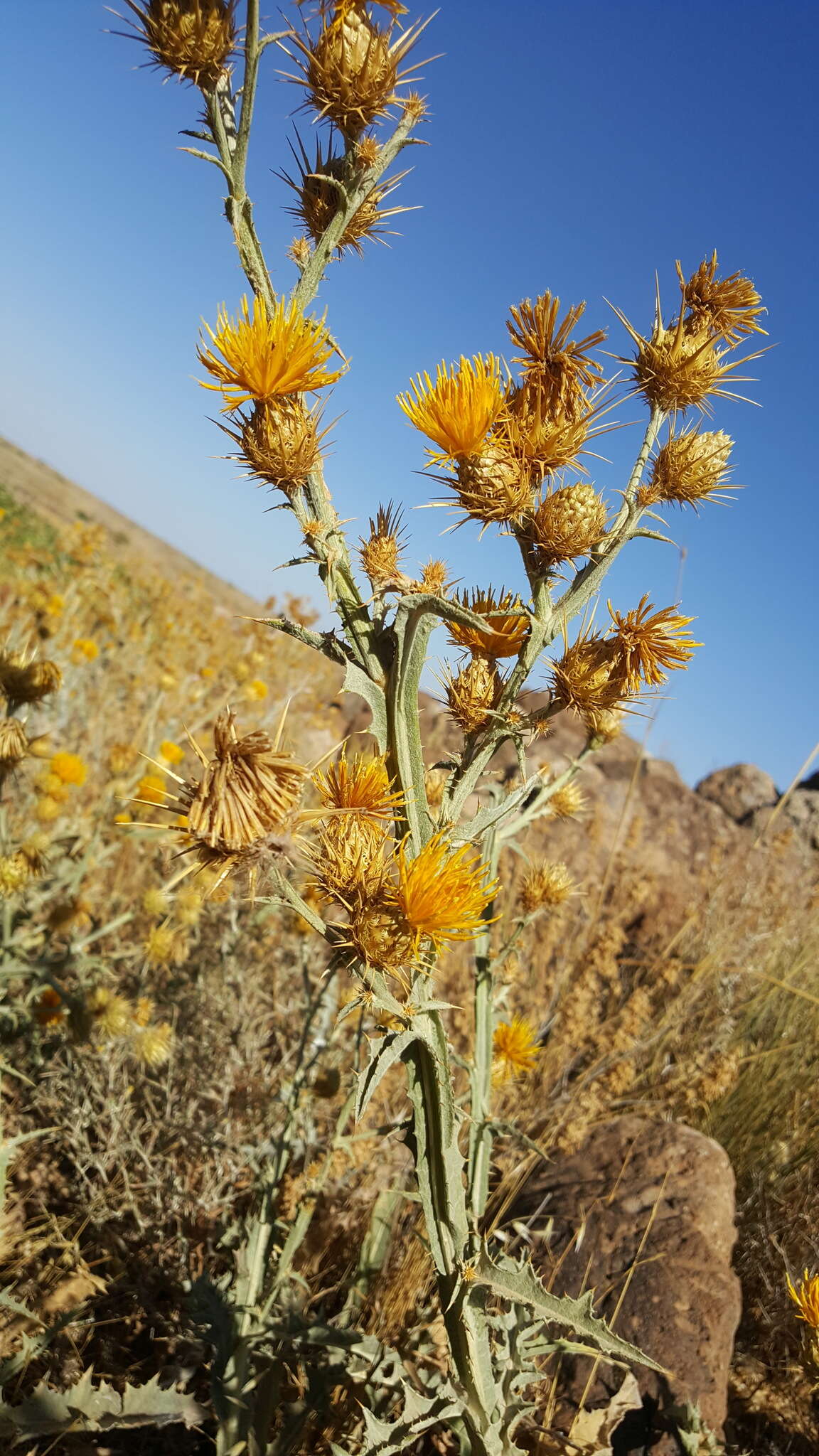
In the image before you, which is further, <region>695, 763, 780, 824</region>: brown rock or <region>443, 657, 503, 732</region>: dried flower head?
<region>695, 763, 780, 824</region>: brown rock

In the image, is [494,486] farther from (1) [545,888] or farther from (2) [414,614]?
(1) [545,888]

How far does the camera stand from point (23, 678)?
2.44m

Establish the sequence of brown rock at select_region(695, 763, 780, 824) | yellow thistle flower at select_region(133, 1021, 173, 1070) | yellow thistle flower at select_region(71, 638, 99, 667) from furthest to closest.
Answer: brown rock at select_region(695, 763, 780, 824) → yellow thistle flower at select_region(71, 638, 99, 667) → yellow thistle flower at select_region(133, 1021, 173, 1070)

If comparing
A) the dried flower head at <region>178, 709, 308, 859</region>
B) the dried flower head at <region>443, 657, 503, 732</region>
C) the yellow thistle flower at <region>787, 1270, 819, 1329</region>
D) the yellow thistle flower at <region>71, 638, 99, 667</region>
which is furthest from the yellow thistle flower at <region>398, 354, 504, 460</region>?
the yellow thistle flower at <region>71, 638, 99, 667</region>

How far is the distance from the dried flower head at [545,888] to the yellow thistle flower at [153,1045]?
1394 millimetres

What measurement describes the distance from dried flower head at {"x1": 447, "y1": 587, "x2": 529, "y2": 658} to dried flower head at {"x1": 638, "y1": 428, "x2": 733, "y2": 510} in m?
0.26

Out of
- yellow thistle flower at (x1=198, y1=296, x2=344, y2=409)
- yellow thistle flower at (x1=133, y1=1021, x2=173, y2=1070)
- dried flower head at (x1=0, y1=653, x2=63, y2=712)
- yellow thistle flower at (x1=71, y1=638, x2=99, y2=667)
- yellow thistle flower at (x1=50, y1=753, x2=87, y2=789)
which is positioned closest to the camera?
yellow thistle flower at (x1=198, y1=296, x2=344, y2=409)

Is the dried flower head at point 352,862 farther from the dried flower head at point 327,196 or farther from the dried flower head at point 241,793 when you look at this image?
the dried flower head at point 327,196

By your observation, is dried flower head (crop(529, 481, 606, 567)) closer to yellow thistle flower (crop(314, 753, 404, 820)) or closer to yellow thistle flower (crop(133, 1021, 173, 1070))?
yellow thistle flower (crop(314, 753, 404, 820))

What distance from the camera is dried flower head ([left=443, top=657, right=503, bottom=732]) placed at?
48.4 inches

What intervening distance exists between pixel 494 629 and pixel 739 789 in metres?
11.4

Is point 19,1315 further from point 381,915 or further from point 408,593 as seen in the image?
point 408,593

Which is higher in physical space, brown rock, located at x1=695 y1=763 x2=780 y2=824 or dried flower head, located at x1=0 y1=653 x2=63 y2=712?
brown rock, located at x1=695 y1=763 x2=780 y2=824

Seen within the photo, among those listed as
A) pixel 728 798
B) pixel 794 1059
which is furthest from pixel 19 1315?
pixel 728 798
